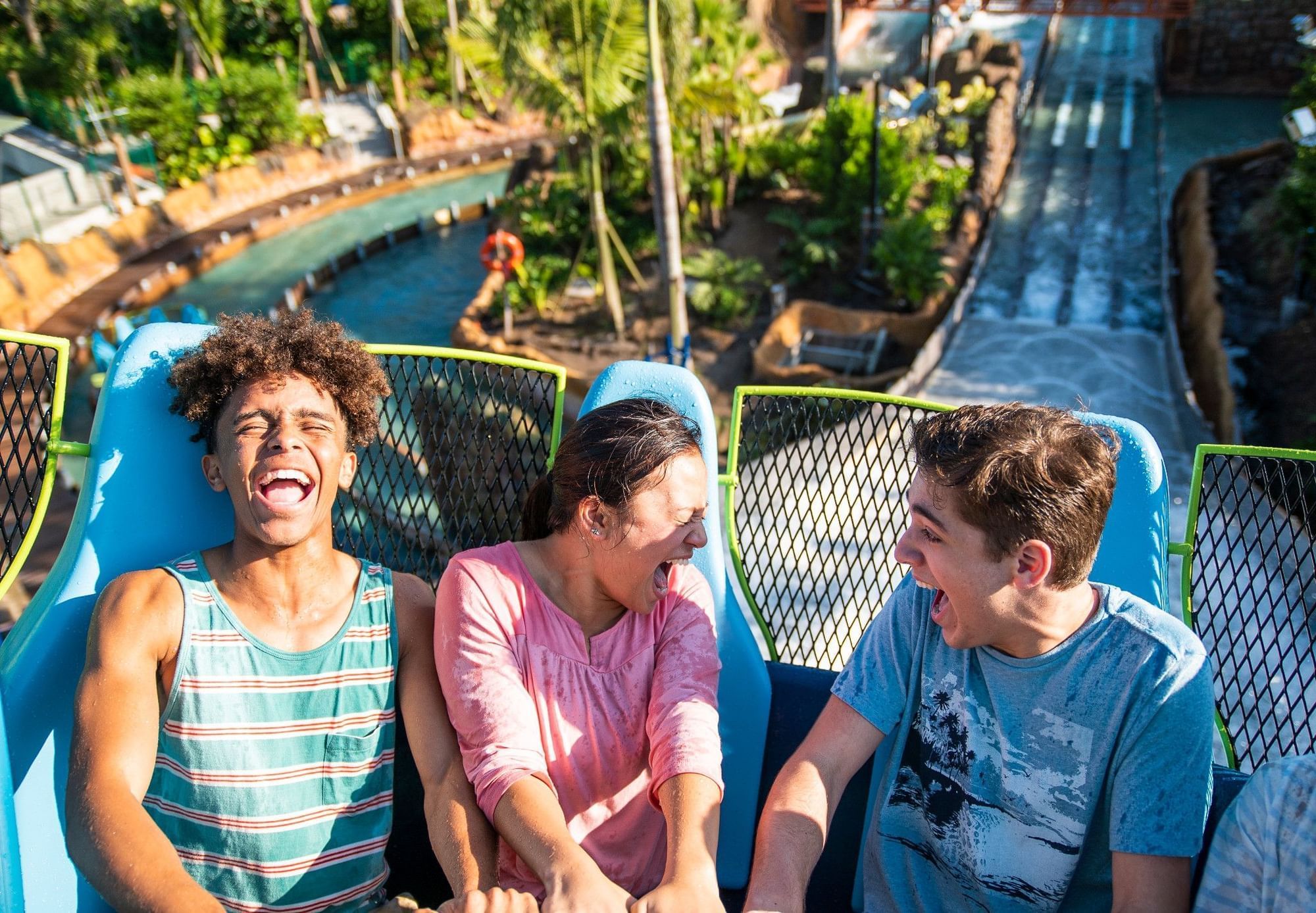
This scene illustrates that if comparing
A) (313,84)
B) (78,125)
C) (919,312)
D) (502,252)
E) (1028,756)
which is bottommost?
(919,312)

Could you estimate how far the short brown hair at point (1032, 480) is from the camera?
1709 mm

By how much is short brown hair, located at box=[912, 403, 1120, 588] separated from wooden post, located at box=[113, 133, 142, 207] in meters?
17.3

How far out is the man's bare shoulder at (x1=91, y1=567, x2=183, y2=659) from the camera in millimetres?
2082

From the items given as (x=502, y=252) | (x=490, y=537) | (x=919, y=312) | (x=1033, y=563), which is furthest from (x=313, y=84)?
(x=1033, y=563)

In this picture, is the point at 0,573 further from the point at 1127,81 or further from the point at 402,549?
the point at 1127,81

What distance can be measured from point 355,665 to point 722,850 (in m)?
0.87

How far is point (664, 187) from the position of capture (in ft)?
34.2

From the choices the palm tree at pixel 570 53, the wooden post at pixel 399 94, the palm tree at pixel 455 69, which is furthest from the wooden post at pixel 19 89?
the palm tree at pixel 570 53

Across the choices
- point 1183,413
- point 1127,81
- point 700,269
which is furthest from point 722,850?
point 1127,81

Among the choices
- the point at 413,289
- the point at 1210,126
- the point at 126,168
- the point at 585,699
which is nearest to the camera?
the point at 585,699

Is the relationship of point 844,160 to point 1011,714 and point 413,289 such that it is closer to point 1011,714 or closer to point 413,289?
point 413,289

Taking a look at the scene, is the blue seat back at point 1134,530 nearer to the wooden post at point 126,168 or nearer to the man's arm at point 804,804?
the man's arm at point 804,804

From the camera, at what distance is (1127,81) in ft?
66.5

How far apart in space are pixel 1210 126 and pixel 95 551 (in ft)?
65.3
